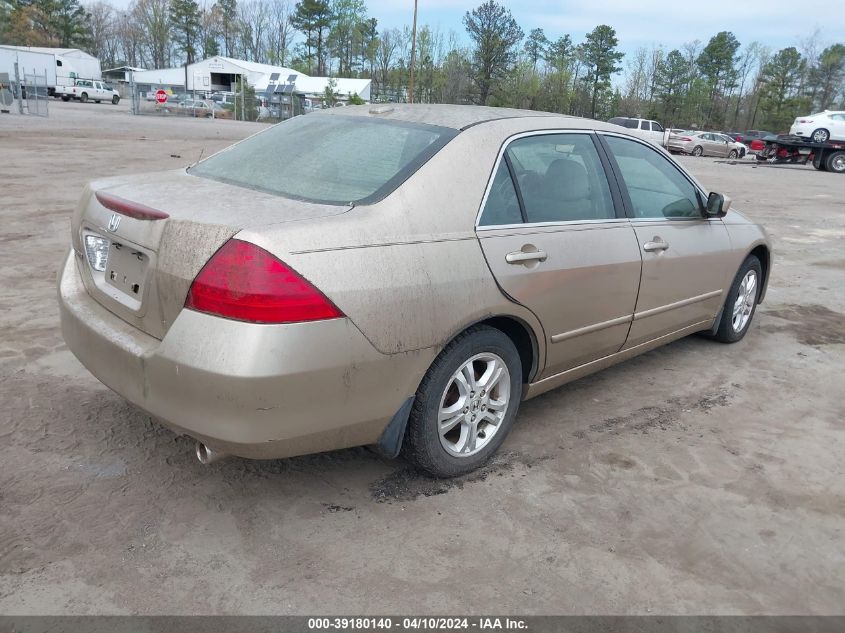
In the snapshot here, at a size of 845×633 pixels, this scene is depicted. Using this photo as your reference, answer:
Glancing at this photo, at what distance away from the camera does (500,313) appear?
302 cm

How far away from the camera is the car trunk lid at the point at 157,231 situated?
248cm

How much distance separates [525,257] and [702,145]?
3679 cm

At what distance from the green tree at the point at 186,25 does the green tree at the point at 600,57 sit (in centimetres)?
5276

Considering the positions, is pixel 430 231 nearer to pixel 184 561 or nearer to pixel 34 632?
pixel 184 561

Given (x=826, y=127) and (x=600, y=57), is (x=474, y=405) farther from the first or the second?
(x=600, y=57)

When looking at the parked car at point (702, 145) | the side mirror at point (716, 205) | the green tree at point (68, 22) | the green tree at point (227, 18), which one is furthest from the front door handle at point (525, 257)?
the green tree at point (227, 18)

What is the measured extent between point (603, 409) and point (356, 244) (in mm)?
2141

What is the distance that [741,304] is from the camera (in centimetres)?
523

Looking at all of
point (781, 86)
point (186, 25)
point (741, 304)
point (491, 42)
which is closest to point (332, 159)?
point (741, 304)

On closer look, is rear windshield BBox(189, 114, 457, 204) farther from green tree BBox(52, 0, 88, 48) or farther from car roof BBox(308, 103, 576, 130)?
green tree BBox(52, 0, 88, 48)

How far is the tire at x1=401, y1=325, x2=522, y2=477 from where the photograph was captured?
2881 mm

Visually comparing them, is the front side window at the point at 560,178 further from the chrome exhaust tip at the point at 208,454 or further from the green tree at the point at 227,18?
the green tree at the point at 227,18

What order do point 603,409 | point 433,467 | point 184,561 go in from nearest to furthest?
point 184,561
point 433,467
point 603,409

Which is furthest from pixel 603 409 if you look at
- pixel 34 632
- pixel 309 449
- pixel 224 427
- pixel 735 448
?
pixel 34 632
